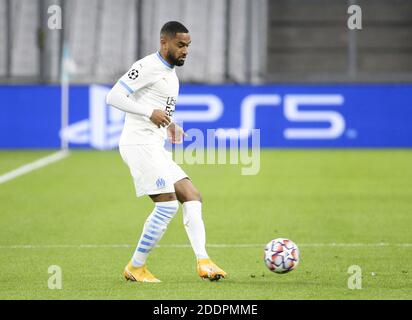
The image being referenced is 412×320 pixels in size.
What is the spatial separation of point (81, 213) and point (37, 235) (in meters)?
1.90

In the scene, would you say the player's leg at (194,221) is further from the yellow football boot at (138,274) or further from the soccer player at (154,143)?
the yellow football boot at (138,274)

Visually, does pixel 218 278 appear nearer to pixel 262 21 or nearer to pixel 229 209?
pixel 229 209

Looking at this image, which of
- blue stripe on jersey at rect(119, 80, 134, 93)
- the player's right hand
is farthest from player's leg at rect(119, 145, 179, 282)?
blue stripe on jersey at rect(119, 80, 134, 93)

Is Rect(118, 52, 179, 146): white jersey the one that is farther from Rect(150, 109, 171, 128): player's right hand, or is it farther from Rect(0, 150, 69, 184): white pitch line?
Rect(0, 150, 69, 184): white pitch line

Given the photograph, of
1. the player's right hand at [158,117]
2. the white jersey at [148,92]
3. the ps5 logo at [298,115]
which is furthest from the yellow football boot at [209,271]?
the ps5 logo at [298,115]

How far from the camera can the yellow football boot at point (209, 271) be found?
8070 millimetres

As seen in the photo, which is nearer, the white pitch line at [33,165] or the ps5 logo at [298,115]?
the white pitch line at [33,165]

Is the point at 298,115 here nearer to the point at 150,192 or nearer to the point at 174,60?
the point at 174,60

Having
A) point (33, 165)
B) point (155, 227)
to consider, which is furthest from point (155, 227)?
point (33, 165)

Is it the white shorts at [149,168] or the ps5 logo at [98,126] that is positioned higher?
the ps5 logo at [98,126]

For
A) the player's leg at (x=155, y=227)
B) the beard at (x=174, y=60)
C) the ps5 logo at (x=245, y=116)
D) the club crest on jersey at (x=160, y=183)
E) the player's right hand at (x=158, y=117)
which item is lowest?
the player's leg at (x=155, y=227)

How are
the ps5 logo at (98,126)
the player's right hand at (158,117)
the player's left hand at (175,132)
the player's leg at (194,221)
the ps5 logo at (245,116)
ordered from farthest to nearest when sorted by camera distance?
1. the ps5 logo at (245,116)
2. the ps5 logo at (98,126)
3. the player's left hand at (175,132)
4. the player's leg at (194,221)
5. the player's right hand at (158,117)

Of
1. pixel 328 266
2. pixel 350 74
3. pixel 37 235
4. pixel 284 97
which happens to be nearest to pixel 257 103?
pixel 284 97

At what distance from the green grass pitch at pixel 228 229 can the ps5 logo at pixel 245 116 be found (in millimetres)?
2449
